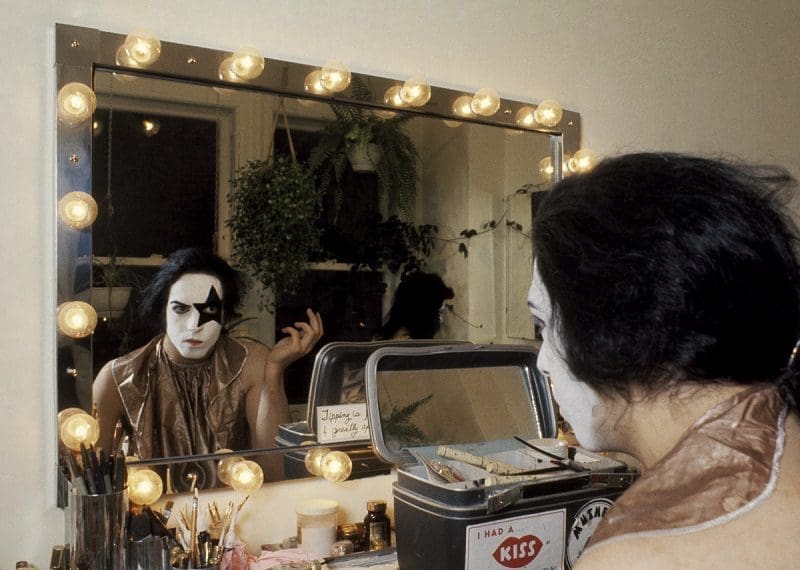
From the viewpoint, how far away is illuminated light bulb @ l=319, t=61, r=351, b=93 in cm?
118

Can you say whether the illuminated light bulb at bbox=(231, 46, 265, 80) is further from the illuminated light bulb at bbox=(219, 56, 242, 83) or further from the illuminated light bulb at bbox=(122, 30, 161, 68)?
the illuminated light bulb at bbox=(122, 30, 161, 68)

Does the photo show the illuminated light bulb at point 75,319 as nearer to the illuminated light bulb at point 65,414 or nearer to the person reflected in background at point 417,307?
the illuminated light bulb at point 65,414

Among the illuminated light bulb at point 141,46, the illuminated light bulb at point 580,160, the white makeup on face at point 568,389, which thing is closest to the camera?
the white makeup on face at point 568,389

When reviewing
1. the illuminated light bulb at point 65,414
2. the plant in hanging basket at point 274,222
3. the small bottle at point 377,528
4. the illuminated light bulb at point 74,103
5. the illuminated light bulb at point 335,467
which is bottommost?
the small bottle at point 377,528

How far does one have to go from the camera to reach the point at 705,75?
1.72 meters

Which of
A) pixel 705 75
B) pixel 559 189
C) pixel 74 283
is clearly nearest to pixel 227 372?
pixel 74 283

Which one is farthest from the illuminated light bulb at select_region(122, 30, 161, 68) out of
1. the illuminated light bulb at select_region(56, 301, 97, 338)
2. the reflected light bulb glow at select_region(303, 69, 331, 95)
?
the illuminated light bulb at select_region(56, 301, 97, 338)

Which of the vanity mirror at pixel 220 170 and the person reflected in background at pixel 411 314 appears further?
the person reflected in background at pixel 411 314

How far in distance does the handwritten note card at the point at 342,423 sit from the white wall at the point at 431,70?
401mm

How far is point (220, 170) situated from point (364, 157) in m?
0.25

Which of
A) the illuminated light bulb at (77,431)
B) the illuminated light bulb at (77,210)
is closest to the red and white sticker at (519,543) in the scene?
the illuminated light bulb at (77,431)

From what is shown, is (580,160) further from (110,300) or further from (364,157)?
(110,300)

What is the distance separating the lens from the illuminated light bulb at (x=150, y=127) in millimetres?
1065

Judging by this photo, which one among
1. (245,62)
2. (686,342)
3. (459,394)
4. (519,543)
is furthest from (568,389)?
(245,62)
